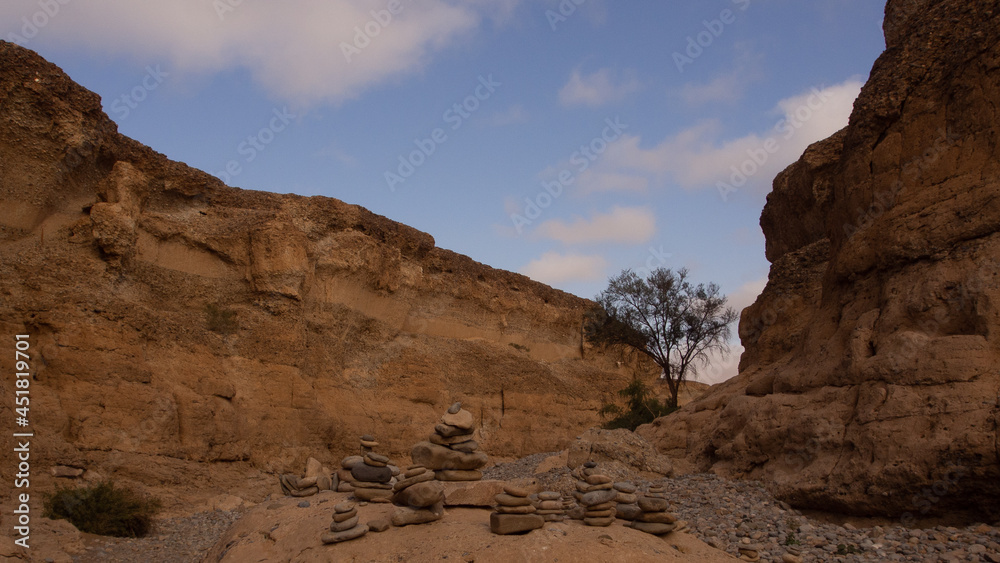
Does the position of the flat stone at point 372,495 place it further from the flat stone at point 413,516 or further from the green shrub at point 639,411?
the green shrub at point 639,411

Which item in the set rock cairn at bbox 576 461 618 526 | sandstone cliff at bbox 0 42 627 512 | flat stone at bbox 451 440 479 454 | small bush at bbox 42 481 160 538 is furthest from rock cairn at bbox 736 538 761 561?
sandstone cliff at bbox 0 42 627 512

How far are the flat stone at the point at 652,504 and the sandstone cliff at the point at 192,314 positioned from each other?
9358 mm

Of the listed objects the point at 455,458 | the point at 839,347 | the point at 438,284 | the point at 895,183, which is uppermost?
the point at 438,284

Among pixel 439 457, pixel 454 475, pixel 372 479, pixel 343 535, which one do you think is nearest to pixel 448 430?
pixel 439 457

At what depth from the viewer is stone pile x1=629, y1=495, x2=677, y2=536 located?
264 inches

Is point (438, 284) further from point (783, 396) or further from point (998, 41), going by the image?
point (998, 41)

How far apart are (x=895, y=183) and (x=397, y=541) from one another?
26.3 ft

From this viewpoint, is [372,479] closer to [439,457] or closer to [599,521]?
[439,457]

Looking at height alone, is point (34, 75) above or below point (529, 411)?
above

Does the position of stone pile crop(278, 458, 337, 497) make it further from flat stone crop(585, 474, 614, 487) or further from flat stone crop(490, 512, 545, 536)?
flat stone crop(585, 474, 614, 487)

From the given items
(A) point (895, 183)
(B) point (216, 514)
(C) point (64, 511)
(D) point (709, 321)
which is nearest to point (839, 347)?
(A) point (895, 183)

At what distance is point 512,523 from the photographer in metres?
6.09

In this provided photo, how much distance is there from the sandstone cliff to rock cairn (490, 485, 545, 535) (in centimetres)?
854

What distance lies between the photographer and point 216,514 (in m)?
11.3
